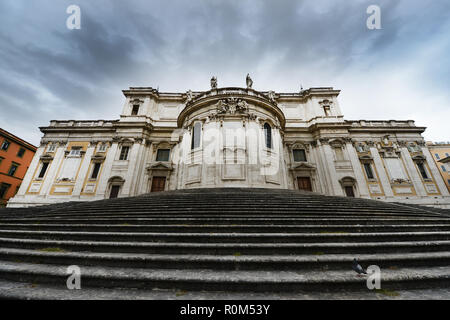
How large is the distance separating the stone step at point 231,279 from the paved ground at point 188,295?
8cm

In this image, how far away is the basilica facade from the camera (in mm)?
13234

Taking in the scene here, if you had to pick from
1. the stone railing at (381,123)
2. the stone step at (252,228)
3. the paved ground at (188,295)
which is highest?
the stone railing at (381,123)

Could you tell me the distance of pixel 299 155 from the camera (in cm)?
1867

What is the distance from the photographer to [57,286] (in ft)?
7.39

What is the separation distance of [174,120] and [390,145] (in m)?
23.7

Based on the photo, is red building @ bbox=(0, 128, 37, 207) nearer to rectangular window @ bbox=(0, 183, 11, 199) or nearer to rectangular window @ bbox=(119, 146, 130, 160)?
rectangular window @ bbox=(0, 183, 11, 199)

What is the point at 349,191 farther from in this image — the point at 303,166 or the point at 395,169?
the point at 395,169

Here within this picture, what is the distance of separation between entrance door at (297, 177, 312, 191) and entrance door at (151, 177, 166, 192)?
44.3 ft

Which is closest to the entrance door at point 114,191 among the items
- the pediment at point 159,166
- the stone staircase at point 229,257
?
the pediment at point 159,166

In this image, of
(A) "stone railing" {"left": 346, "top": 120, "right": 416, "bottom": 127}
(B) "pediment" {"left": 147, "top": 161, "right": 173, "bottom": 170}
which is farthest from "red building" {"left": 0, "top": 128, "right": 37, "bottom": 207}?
(A) "stone railing" {"left": 346, "top": 120, "right": 416, "bottom": 127}

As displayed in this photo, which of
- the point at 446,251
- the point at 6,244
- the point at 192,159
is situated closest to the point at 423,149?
the point at 446,251

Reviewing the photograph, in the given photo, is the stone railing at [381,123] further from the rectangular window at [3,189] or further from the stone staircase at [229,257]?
the rectangular window at [3,189]

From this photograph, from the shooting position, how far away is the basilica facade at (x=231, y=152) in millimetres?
13234
